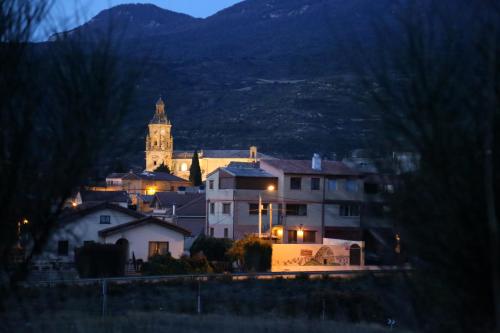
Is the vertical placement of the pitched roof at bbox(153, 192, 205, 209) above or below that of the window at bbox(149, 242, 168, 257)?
above

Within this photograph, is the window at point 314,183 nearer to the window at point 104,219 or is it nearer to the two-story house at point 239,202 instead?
the two-story house at point 239,202

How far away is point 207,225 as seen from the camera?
49.1m

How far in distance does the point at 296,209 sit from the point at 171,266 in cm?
1337

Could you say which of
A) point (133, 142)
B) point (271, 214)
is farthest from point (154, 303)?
point (271, 214)

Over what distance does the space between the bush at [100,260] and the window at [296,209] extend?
13.3 metres

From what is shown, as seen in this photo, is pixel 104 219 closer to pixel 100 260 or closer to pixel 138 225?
pixel 138 225

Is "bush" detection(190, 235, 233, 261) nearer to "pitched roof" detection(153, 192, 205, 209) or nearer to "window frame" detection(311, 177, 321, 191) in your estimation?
"window frame" detection(311, 177, 321, 191)

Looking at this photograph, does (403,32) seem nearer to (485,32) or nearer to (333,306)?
(485,32)

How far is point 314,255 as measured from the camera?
40594mm

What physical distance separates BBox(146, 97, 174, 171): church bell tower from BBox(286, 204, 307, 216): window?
10057 centimetres

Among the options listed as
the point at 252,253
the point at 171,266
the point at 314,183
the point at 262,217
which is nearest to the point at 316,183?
the point at 314,183

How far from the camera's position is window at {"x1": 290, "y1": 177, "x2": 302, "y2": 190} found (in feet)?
156

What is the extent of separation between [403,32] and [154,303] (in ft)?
63.2

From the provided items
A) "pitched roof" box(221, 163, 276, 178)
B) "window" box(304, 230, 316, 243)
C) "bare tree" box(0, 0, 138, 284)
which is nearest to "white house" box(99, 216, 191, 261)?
"window" box(304, 230, 316, 243)
